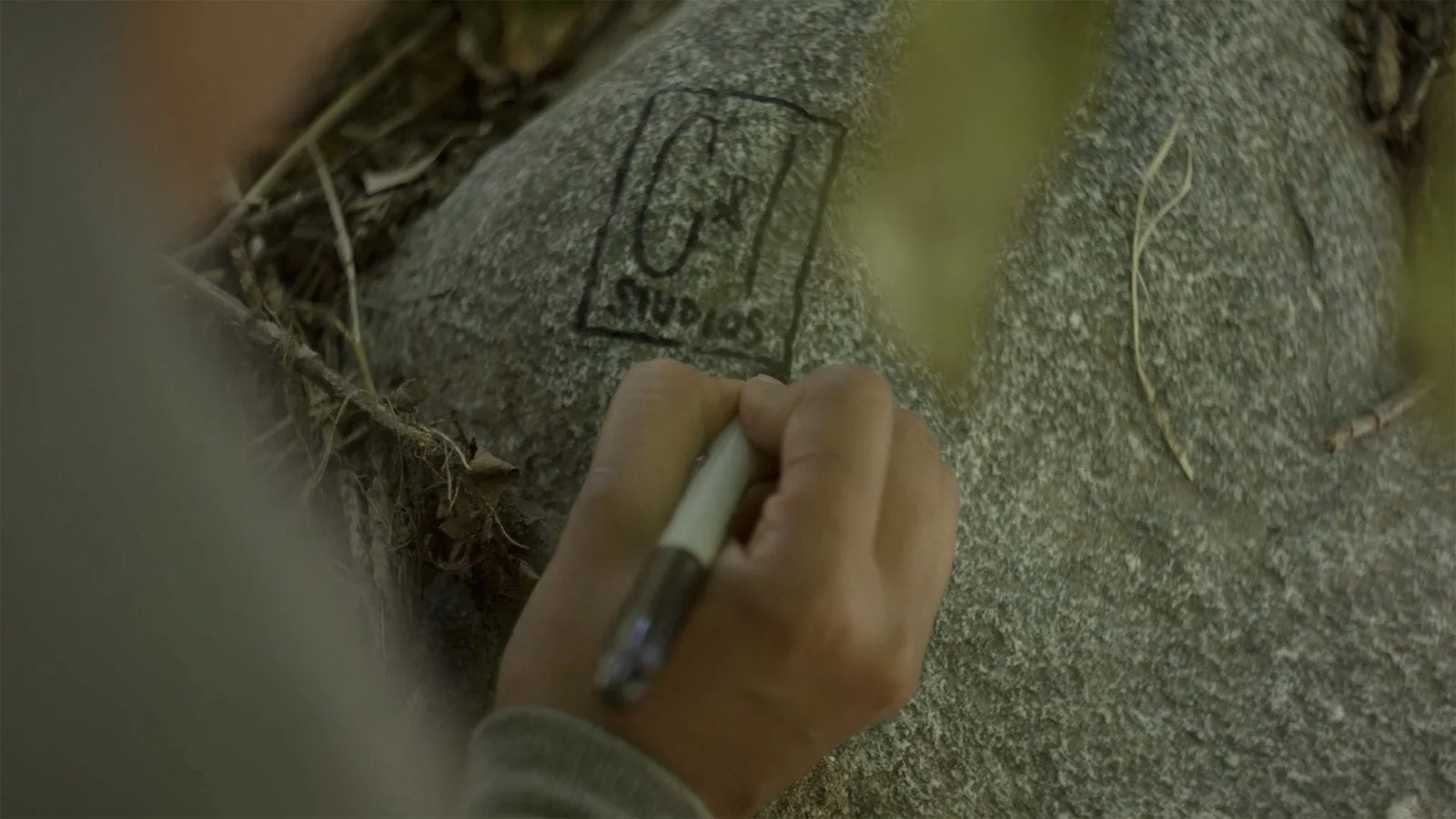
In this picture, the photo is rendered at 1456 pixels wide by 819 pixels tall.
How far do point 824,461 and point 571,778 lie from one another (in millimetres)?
220

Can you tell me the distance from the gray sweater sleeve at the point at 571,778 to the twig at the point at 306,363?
319 mm

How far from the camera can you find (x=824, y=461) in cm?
63

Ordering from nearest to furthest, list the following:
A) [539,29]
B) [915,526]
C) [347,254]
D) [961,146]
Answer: [915,526] → [961,146] → [347,254] → [539,29]

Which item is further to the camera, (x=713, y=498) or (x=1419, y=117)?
(x=1419, y=117)

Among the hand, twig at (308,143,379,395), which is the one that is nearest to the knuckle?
the hand

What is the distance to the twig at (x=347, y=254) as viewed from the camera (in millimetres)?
1009

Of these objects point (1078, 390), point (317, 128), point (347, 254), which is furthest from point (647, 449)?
point (317, 128)

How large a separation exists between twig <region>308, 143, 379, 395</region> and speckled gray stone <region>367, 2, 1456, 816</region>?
0.02 m

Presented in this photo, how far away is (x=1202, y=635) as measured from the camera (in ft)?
3.12

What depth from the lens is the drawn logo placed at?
2.93 ft

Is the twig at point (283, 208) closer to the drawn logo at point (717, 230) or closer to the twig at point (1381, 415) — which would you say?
the drawn logo at point (717, 230)

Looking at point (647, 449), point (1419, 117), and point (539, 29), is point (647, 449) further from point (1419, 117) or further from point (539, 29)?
point (1419, 117)

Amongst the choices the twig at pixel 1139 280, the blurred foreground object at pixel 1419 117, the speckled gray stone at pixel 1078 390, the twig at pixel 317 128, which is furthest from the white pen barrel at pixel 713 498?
the blurred foreground object at pixel 1419 117

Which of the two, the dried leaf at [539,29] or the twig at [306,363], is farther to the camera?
the dried leaf at [539,29]
